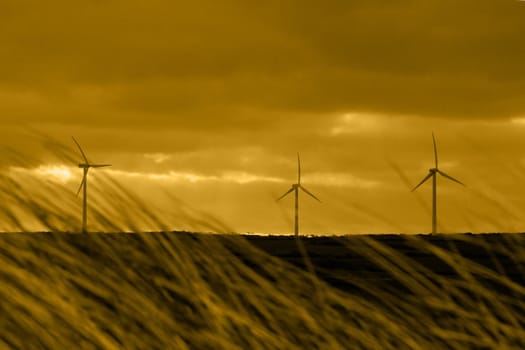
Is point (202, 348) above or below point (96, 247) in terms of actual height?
below

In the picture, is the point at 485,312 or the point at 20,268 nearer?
the point at 20,268

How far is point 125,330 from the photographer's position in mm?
4430

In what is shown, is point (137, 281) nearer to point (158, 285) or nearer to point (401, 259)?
point (158, 285)

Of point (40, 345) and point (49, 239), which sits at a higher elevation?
point (49, 239)

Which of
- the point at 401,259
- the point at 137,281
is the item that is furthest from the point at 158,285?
the point at 401,259

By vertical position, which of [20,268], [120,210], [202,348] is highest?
[120,210]

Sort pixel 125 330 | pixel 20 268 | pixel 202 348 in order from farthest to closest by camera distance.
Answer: pixel 202 348 < pixel 125 330 < pixel 20 268

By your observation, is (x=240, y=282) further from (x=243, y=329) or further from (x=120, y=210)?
(x=120, y=210)

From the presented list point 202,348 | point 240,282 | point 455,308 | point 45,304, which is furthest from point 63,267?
point 455,308

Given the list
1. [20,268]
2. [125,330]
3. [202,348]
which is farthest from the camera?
[202,348]

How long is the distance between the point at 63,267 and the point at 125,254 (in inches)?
12.3

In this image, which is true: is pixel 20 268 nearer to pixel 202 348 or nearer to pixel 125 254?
pixel 125 254

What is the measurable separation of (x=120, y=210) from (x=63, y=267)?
47 centimetres

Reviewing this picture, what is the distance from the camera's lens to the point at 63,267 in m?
4.39
